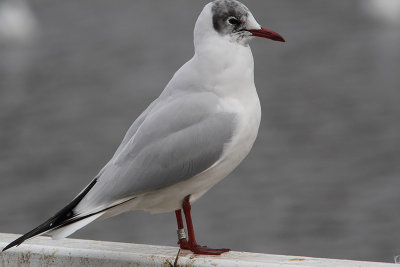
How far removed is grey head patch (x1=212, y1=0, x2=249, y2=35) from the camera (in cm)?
317

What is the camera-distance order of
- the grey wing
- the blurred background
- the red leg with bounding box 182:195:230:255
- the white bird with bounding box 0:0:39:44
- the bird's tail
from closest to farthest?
1. the bird's tail
2. the grey wing
3. the red leg with bounding box 182:195:230:255
4. the blurred background
5. the white bird with bounding box 0:0:39:44

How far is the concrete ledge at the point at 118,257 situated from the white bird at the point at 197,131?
0.13 metres

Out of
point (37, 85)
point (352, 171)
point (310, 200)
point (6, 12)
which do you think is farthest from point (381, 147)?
point (6, 12)

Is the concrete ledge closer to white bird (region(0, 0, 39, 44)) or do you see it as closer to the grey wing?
the grey wing

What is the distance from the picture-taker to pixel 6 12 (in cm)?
1870

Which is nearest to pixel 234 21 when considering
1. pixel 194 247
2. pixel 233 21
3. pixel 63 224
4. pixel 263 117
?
pixel 233 21

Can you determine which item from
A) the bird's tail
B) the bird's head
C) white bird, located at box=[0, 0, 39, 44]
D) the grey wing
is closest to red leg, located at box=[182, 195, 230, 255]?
the grey wing

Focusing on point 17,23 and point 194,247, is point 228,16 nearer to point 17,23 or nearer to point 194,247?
point 194,247

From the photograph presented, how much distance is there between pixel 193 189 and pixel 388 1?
591 inches

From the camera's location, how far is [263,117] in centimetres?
1202

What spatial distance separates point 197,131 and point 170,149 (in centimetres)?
12

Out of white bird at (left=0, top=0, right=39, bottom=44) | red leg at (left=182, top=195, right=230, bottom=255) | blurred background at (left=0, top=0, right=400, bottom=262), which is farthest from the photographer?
white bird at (left=0, top=0, right=39, bottom=44)

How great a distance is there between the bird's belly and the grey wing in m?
→ 0.03

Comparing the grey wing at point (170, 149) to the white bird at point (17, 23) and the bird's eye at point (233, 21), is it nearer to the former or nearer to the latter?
the bird's eye at point (233, 21)
